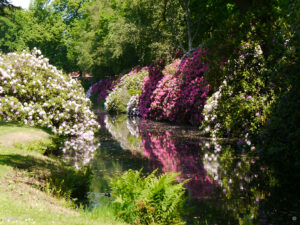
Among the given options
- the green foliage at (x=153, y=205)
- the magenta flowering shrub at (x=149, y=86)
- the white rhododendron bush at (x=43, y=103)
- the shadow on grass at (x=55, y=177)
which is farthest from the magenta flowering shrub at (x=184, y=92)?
the green foliage at (x=153, y=205)

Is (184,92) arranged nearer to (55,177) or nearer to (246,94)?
(246,94)

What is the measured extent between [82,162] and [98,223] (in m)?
7.16

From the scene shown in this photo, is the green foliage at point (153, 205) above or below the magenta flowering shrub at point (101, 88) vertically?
below

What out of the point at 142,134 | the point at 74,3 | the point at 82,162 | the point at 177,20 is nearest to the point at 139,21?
the point at 177,20

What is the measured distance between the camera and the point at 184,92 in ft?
76.7

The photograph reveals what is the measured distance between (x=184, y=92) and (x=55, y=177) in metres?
15.4

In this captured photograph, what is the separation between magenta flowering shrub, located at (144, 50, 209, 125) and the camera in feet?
71.0

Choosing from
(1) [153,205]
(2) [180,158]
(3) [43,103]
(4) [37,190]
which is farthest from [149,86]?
(1) [153,205]

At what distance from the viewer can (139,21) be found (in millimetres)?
39969

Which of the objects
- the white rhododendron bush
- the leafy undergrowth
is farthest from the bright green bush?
the leafy undergrowth

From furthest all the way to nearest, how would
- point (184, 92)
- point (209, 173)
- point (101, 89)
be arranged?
point (101, 89)
point (184, 92)
point (209, 173)

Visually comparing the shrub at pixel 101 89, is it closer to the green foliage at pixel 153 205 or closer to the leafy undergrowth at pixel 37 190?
the leafy undergrowth at pixel 37 190

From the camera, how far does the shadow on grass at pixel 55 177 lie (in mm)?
8164

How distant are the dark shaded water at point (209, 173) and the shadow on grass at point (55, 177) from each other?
1.79 feet
